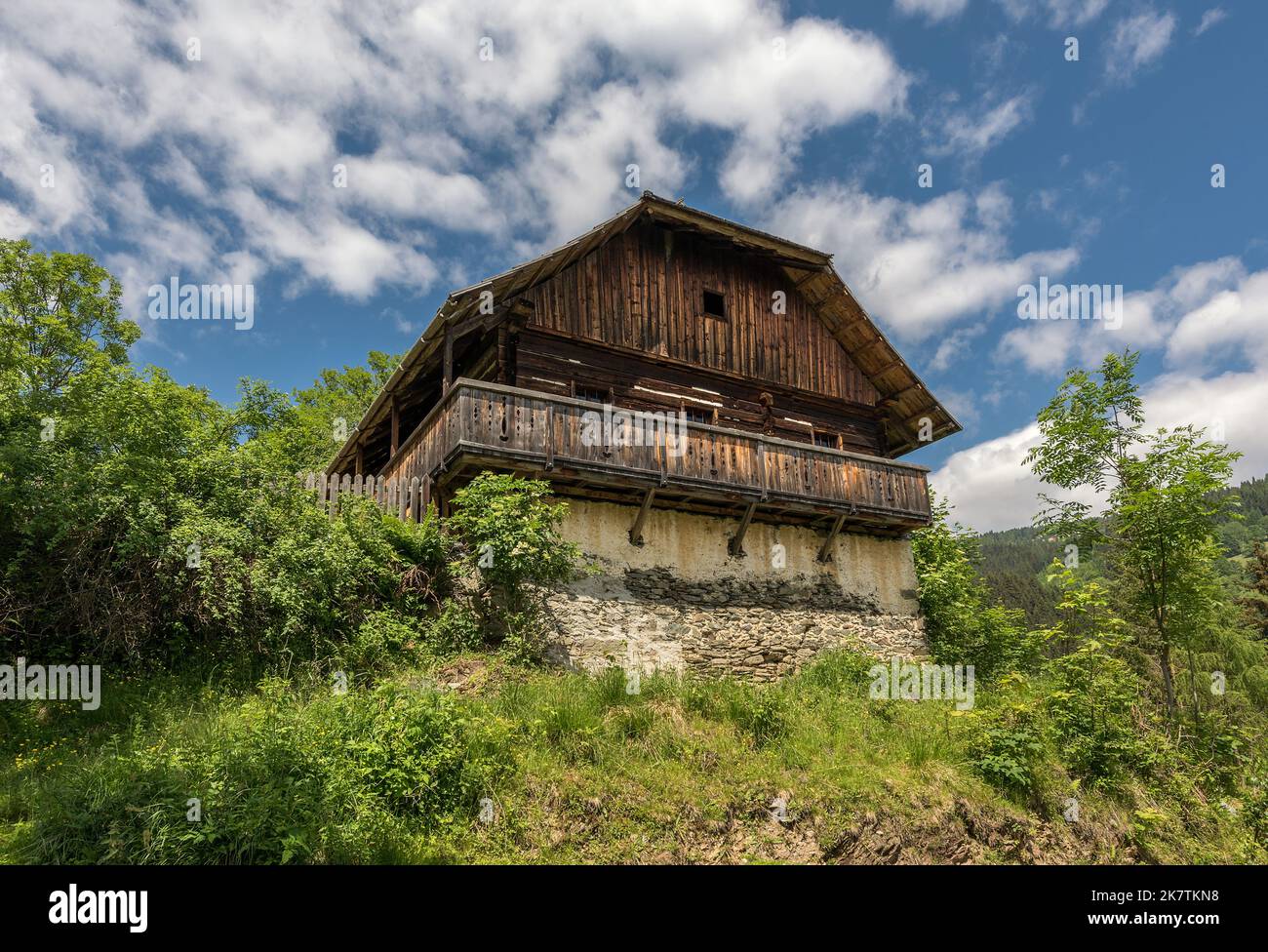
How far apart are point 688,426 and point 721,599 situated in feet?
11.3

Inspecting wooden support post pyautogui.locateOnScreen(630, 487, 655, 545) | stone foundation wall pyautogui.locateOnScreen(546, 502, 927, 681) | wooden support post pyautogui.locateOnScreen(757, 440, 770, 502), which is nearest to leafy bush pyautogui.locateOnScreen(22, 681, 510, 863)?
stone foundation wall pyautogui.locateOnScreen(546, 502, 927, 681)

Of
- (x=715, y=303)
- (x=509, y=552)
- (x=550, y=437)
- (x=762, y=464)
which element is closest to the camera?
(x=509, y=552)

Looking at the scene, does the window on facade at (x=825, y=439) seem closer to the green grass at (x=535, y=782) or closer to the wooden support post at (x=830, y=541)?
the wooden support post at (x=830, y=541)

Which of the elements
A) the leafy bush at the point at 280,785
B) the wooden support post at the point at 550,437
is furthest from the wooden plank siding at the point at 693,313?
the leafy bush at the point at 280,785

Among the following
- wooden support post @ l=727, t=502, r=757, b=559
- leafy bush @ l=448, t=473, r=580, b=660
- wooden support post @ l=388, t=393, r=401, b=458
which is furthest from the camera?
wooden support post @ l=388, t=393, r=401, b=458

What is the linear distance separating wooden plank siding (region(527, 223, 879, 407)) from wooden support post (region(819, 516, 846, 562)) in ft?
12.2

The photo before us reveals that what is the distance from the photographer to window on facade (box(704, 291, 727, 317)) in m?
19.5

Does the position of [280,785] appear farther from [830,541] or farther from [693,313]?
[693,313]

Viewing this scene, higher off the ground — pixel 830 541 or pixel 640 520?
pixel 640 520

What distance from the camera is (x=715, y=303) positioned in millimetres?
19672

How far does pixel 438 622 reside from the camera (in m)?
13.2

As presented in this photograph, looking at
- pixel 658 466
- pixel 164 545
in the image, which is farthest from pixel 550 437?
pixel 164 545

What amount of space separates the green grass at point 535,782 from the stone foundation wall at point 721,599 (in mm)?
1523

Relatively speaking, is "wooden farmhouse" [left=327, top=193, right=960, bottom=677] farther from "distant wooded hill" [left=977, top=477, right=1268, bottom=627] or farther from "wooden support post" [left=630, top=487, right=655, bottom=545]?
"distant wooded hill" [left=977, top=477, right=1268, bottom=627]
